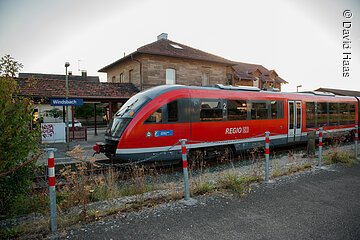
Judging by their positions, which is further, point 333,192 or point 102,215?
point 333,192

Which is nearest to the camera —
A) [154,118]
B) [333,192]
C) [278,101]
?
[333,192]

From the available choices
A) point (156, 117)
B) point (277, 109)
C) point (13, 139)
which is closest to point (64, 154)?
point (156, 117)

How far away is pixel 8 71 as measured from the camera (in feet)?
12.7

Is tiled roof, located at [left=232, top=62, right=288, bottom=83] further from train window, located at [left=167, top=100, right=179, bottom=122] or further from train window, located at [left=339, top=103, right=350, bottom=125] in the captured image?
train window, located at [left=167, top=100, right=179, bottom=122]

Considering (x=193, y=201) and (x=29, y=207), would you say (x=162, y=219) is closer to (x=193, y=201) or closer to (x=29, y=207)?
(x=193, y=201)

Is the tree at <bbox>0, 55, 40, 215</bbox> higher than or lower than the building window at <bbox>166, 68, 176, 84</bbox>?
lower

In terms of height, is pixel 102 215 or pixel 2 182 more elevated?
pixel 2 182

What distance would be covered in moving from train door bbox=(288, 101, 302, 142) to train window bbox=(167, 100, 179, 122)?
21.6 feet

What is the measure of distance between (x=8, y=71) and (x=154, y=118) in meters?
4.04

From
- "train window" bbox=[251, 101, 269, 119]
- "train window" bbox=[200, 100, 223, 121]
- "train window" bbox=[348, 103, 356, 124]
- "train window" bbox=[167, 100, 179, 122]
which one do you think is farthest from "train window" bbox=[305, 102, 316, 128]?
"train window" bbox=[167, 100, 179, 122]

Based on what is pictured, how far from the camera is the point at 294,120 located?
1159 cm

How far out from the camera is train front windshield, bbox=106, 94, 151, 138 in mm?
7160

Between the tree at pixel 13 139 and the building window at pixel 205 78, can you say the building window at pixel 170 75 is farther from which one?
the tree at pixel 13 139

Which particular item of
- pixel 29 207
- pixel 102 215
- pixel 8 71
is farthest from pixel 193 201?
pixel 8 71
